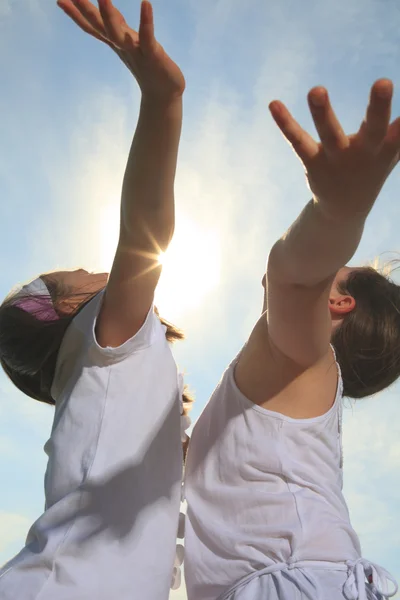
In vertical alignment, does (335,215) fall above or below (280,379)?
above

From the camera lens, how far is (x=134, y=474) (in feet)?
5.49

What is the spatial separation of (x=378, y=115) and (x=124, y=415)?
114 centimetres

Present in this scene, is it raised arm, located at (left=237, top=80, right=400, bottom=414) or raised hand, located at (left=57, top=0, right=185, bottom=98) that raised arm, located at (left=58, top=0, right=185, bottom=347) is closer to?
raised hand, located at (left=57, top=0, right=185, bottom=98)

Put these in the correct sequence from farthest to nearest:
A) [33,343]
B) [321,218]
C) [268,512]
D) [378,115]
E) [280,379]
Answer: [33,343], [280,379], [268,512], [321,218], [378,115]

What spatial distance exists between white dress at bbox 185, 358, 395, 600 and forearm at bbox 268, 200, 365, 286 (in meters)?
0.58

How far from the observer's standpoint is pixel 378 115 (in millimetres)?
1074

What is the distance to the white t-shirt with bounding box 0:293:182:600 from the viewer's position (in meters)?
1.53

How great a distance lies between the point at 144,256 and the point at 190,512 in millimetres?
878

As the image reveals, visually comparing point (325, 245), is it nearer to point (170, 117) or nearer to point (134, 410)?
point (170, 117)

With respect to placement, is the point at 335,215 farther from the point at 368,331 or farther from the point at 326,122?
the point at 368,331

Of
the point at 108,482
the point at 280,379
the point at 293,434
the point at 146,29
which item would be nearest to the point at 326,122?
the point at 146,29

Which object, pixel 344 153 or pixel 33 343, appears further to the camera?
pixel 33 343

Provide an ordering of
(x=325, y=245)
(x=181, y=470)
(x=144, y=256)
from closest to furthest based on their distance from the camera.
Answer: (x=325, y=245)
(x=144, y=256)
(x=181, y=470)

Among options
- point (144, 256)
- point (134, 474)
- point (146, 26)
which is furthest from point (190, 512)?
point (146, 26)
